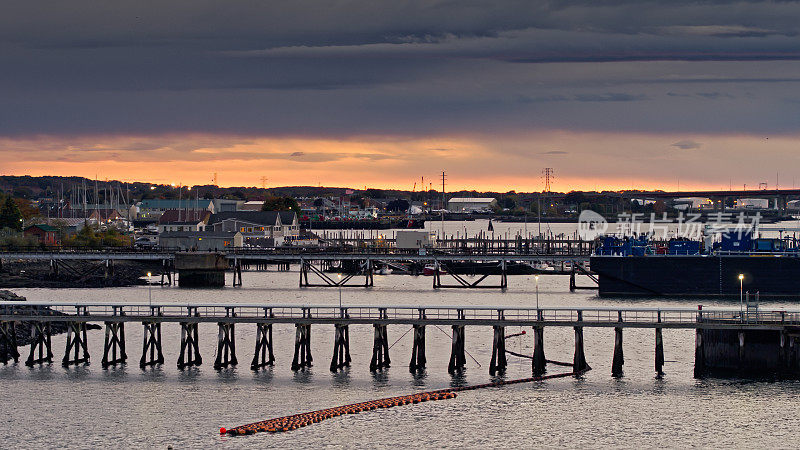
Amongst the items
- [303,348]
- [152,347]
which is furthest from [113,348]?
[303,348]

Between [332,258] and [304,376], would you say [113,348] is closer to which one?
[304,376]

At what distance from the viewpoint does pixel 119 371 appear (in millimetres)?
69750

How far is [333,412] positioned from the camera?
57188 millimetres

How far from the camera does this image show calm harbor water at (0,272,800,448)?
53906 mm

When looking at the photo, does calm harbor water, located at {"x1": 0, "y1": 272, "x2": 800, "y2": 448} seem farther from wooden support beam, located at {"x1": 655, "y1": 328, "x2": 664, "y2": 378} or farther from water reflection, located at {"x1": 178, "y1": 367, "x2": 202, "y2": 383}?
wooden support beam, located at {"x1": 655, "y1": 328, "x2": 664, "y2": 378}

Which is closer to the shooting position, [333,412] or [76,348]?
[333,412]

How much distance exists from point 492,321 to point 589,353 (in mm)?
15549

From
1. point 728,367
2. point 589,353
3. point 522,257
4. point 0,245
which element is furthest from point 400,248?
point 728,367

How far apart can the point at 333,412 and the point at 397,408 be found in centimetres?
359

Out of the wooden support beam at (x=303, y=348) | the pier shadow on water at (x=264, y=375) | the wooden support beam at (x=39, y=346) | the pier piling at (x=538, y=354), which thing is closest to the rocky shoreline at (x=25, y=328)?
the wooden support beam at (x=39, y=346)

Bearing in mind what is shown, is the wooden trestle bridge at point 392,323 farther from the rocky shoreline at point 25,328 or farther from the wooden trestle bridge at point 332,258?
the wooden trestle bridge at point 332,258

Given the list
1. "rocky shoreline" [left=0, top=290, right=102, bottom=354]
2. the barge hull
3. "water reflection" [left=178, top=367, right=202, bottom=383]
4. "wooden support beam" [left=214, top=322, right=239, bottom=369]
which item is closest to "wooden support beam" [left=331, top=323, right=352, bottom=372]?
"wooden support beam" [left=214, top=322, right=239, bottom=369]

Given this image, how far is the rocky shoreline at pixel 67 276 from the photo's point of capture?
137500 millimetres

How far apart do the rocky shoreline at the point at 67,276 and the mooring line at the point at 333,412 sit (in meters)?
85.5
